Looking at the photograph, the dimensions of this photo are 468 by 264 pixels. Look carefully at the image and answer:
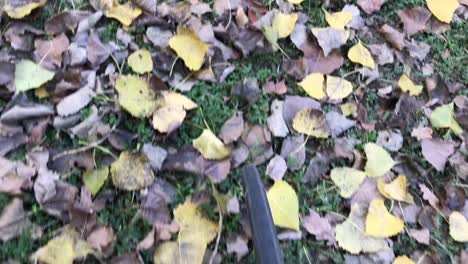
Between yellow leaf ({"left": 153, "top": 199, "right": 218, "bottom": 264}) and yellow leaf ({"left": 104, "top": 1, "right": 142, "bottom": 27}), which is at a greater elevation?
yellow leaf ({"left": 104, "top": 1, "right": 142, "bottom": 27})

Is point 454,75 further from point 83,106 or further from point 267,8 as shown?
point 83,106

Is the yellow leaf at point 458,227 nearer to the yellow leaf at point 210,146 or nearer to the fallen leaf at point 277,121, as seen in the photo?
the fallen leaf at point 277,121

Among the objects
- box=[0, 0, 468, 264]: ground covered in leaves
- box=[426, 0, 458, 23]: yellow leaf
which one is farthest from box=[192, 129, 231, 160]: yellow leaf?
box=[426, 0, 458, 23]: yellow leaf

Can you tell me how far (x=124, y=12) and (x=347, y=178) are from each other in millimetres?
926

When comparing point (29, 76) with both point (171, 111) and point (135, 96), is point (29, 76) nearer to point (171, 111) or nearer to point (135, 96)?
point (135, 96)

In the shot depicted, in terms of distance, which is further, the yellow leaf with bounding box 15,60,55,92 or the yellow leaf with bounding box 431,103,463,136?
the yellow leaf with bounding box 431,103,463,136

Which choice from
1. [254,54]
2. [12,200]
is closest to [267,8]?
[254,54]

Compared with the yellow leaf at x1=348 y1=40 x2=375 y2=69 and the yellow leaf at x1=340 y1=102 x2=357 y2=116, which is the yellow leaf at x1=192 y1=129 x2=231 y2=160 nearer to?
the yellow leaf at x1=340 y1=102 x2=357 y2=116

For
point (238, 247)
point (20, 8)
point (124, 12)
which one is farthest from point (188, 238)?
point (20, 8)

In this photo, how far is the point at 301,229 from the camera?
1.77m

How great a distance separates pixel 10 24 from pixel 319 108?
1042 millimetres

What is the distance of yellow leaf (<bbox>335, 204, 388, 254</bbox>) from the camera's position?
1.75 meters

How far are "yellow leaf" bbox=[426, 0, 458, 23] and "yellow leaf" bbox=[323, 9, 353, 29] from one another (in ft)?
1.12

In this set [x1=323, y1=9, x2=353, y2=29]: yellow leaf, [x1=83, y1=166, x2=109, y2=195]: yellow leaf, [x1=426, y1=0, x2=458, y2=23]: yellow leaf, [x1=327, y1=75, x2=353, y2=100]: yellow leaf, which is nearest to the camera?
[x1=83, y1=166, x2=109, y2=195]: yellow leaf
